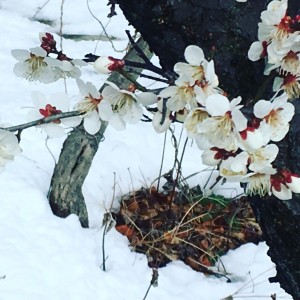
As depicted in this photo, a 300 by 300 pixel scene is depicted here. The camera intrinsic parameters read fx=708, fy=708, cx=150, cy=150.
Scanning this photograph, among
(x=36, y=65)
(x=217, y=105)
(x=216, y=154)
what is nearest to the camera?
(x=217, y=105)

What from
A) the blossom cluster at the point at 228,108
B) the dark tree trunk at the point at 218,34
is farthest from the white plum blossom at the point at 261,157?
the dark tree trunk at the point at 218,34

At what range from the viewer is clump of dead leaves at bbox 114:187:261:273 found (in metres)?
3.16

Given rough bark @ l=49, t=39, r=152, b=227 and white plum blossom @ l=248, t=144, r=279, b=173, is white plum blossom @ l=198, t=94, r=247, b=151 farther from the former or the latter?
rough bark @ l=49, t=39, r=152, b=227

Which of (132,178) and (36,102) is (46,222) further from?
(36,102)

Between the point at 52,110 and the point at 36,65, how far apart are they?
0.08 meters

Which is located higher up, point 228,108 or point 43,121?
point 43,121

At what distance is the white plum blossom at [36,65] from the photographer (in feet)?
3.90

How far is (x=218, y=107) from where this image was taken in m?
0.86

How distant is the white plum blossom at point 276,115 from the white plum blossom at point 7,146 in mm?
407

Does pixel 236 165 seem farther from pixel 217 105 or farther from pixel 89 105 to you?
pixel 89 105

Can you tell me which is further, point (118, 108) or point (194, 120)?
point (118, 108)

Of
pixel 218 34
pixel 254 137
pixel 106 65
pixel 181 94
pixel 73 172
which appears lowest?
pixel 254 137

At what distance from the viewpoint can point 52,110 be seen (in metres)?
1.20

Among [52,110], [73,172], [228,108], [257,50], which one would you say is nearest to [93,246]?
[73,172]
